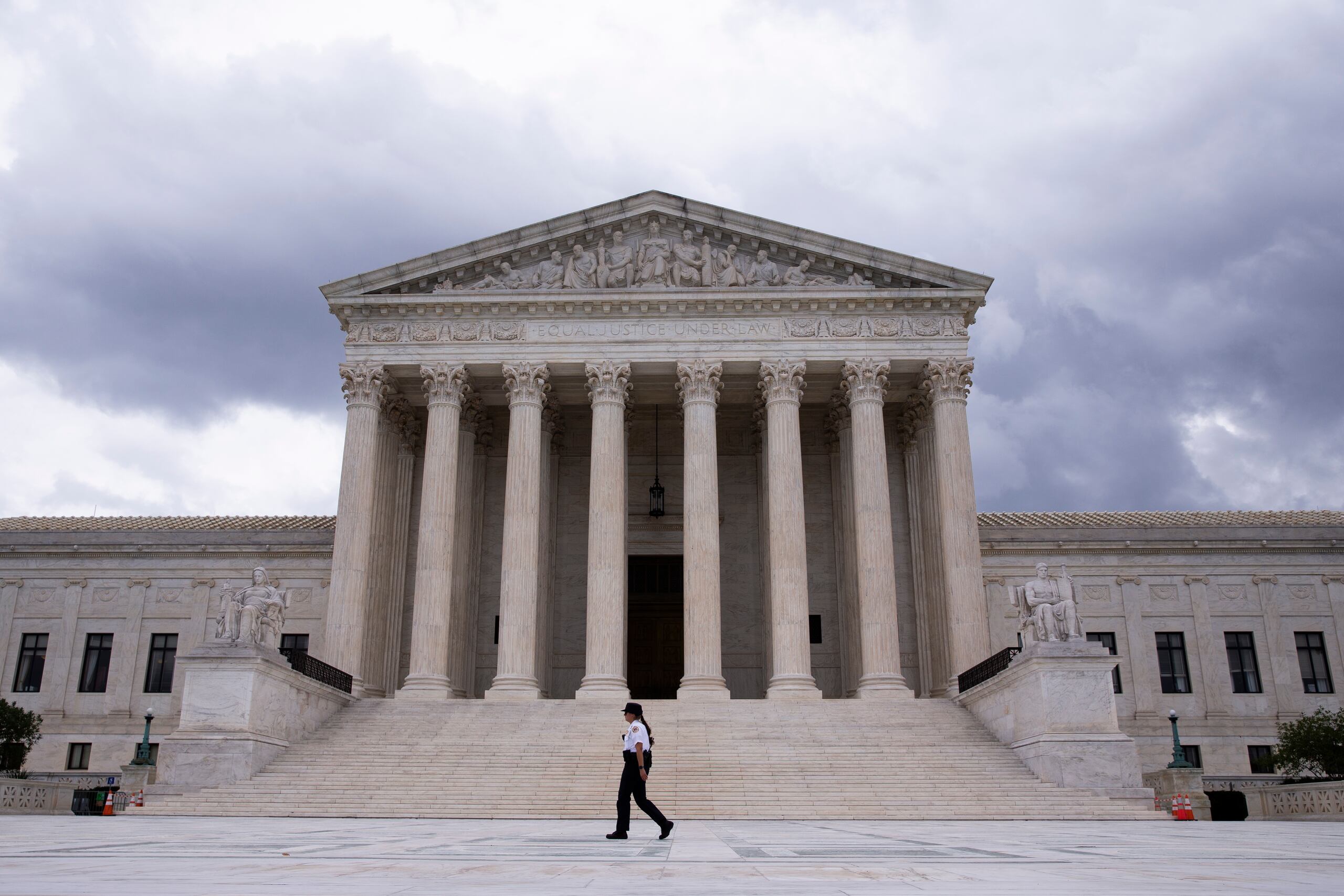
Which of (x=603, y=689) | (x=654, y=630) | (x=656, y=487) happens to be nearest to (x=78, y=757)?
(x=603, y=689)

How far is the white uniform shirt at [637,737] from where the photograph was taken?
43.2 ft

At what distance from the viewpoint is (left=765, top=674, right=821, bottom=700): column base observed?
31.7m

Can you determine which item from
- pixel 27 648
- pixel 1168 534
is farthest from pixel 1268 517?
pixel 27 648

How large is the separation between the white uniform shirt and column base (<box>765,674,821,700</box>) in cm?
1900

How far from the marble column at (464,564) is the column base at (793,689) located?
11760mm

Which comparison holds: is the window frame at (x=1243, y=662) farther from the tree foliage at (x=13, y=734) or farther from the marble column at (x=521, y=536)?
the tree foliage at (x=13, y=734)

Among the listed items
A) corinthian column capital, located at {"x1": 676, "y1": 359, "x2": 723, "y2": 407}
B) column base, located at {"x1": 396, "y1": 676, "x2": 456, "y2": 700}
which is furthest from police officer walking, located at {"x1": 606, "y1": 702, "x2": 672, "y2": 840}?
corinthian column capital, located at {"x1": 676, "y1": 359, "x2": 723, "y2": 407}

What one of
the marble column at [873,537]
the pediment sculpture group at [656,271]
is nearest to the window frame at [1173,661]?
the marble column at [873,537]

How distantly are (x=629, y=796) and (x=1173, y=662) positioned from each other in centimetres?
3255

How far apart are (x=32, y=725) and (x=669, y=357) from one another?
22332mm

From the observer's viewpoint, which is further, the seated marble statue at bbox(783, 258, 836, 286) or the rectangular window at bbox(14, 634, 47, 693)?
the rectangular window at bbox(14, 634, 47, 693)

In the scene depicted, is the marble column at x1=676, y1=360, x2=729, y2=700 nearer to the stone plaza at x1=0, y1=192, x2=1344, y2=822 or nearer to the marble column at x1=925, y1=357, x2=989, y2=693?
the stone plaza at x1=0, y1=192, x2=1344, y2=822

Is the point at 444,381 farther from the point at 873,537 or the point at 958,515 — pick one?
the point at 958,515

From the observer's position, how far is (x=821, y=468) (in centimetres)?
4216
